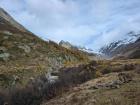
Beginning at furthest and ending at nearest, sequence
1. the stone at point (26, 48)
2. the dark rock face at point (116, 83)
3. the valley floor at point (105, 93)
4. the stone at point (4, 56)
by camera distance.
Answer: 1. the stone at point (26, 48)
2. the stone at point (4, 56)
3. the dark rock face at point (116, 83)
4. the valley floor at point (105, 93)

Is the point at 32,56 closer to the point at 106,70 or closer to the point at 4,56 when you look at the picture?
the point at 4,56

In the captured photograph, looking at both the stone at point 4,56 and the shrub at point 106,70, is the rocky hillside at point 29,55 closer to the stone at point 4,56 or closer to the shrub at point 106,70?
the stone at point 4,56

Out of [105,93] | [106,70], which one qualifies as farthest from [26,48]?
[105,93]

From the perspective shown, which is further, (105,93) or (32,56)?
(32,56)

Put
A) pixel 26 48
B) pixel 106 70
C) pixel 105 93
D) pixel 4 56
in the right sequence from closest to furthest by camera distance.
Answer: pixel 105 93 < pixel 106 70 < pixel 4 56 < pixel 26 48

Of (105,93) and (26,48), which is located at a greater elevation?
(26,48)

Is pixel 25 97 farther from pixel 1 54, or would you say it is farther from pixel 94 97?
pixel 1 54

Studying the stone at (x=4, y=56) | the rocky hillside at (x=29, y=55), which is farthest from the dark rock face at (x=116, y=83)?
the stone at (x=4, y=56)

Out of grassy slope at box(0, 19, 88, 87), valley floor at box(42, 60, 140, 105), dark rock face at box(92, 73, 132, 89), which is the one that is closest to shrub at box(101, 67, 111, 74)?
valley floor at box(42, 60, 140, 105)

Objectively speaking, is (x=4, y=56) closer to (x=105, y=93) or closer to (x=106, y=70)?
(x=106, y=70)

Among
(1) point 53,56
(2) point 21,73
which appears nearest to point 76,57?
(1) point 53,56

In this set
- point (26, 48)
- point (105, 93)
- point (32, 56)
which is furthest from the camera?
point (26, 48)

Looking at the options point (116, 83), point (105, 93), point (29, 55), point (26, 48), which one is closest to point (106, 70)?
point (116, 83)

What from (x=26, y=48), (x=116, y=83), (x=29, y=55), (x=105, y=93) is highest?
(x=26, y=48)
